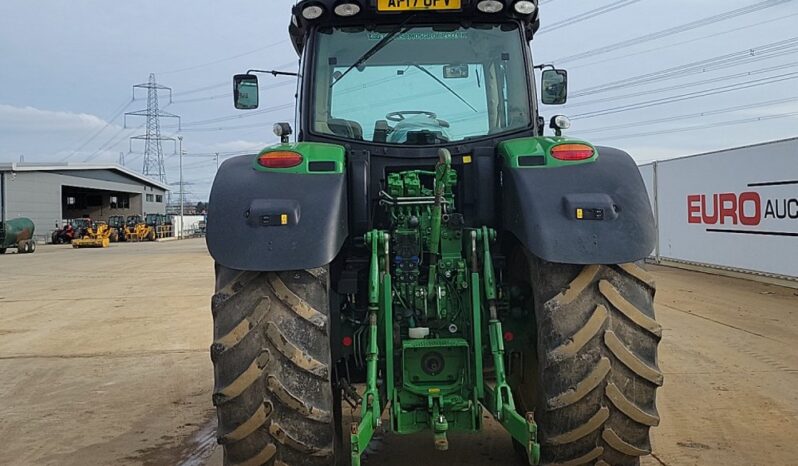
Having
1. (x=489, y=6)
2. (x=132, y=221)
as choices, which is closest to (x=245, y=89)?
(x=489, y=6)

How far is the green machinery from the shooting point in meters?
3.21

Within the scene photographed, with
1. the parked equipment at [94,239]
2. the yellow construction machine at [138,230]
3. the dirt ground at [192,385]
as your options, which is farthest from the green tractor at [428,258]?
the yellow construction machine at [138,230]

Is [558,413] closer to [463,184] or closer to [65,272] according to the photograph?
[463,184]

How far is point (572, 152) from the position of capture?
336 centimetres

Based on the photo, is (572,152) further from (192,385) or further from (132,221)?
(132,221)

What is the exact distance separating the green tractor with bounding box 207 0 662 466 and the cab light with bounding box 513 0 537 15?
0.5 inches

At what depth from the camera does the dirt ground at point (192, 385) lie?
4430 mm

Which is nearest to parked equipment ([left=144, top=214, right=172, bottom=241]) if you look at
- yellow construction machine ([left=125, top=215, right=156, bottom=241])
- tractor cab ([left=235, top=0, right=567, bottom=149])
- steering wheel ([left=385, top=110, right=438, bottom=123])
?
yellow construction machine ([left=125, top=215, right=156, bottom=241])

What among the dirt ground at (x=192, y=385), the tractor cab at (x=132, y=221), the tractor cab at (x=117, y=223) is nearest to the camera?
the dirt ground at (x=192, y=385)

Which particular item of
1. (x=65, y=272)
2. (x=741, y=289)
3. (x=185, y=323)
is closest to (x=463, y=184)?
(x=185, y=323)

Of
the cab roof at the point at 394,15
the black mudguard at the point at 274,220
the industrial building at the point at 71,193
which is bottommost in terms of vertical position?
the black mudguard at the point at 274,220

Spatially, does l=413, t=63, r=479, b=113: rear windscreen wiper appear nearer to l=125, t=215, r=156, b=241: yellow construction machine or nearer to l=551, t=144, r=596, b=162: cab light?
l=551, t=144, r=596, b=162: cab light

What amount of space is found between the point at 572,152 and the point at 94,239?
1534 inches

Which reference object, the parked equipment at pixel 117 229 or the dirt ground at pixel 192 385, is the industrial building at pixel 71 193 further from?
the dirt ground at pixel 192 385
